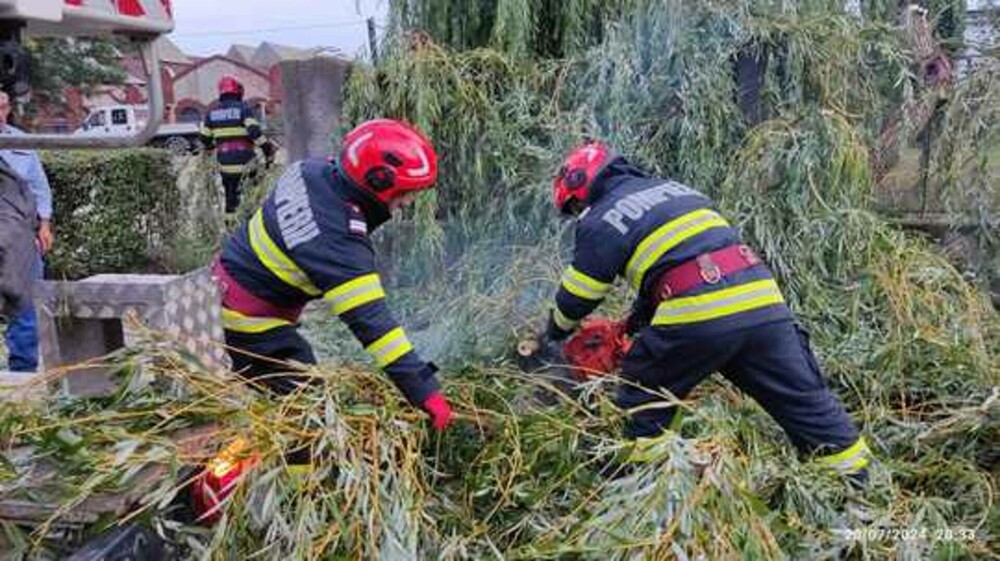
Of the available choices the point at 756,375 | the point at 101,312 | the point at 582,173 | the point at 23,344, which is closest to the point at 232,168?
the point at 23,344

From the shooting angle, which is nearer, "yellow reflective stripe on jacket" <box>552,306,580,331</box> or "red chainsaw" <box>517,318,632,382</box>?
"yellow reflective stripe on jacket" <box>552,306,580,331</box>

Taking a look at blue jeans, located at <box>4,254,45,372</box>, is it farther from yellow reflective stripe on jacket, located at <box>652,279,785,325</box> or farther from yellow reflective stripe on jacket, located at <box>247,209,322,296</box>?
yellow reflective stripe on jacket, located at <box>652,279,785,325</box>

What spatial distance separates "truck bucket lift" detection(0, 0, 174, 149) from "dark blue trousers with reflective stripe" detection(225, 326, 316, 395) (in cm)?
83

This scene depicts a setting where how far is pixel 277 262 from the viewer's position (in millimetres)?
2867

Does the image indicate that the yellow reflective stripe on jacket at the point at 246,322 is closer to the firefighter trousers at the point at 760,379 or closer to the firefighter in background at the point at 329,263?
the firefighter in background at the point at 329,263

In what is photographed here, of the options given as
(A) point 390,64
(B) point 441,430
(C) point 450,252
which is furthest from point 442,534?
(A) point 390,64

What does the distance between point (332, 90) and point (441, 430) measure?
407cm

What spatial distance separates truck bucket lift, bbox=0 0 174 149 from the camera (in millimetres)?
2281

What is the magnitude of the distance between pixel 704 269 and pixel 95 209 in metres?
5.53

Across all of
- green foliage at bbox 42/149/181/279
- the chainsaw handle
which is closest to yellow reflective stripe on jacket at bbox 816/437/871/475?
the chainsaw handle

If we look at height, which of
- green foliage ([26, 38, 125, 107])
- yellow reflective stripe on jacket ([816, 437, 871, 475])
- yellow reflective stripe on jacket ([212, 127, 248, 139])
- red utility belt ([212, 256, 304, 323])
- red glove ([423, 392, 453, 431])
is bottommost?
yellow reflective stripe on jacket ([816, 437, 871, 475])

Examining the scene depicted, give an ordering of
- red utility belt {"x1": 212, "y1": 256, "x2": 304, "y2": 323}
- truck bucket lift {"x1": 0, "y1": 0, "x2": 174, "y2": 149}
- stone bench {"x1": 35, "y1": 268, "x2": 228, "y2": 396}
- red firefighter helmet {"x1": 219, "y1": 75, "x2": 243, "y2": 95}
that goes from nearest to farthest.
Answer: truck bucket lift {"x1": 0, "y1": 0, "x2": 174, "y2": 149}
red utility belt {"x1": 212, "y1": 256, "x2": 304, "y2": 323}
stone bench {"x1": 35, "y1": 268, "x2": 228, "y2": 396}
red firefighter helmet {"x1": 219, "y1": 75, "x2": 243, "y2": 95}

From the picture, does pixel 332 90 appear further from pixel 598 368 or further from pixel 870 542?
pixel 870 542

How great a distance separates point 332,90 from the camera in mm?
6105
